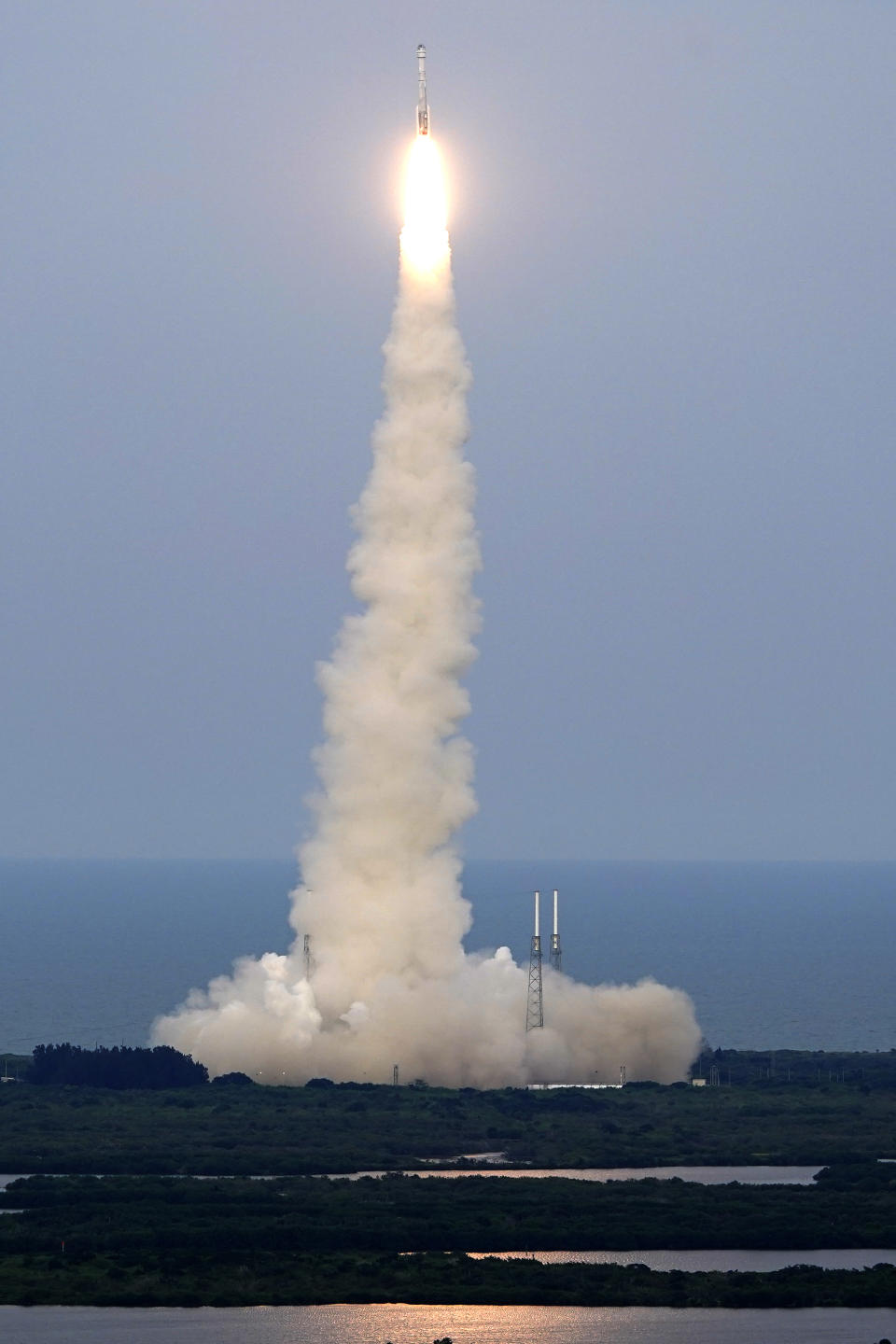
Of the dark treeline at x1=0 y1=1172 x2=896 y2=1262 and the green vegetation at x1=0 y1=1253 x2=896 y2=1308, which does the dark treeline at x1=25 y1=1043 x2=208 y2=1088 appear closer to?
the dark treeline at x1=0 y1=1172 x2=896 y2=1262

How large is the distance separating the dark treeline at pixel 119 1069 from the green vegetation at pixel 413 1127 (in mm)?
952

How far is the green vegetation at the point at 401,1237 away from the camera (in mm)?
64750

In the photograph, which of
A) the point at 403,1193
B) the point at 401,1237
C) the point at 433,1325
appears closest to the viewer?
the point at 433,1325

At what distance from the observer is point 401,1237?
2736 inches

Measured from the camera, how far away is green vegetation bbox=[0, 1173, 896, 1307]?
64.8 metres

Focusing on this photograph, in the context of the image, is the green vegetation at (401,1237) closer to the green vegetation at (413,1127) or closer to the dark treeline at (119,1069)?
the green vegetation at (413,1127)

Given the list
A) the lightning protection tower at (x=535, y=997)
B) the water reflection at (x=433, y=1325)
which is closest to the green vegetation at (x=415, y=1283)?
the water reflection at (x=433, y=1325)

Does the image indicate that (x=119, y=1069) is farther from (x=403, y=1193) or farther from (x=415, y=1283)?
(x=415, y=1283)

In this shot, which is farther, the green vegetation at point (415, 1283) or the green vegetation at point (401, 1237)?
the green vegetation at point (401, 1237)

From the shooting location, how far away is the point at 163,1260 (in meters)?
67.2

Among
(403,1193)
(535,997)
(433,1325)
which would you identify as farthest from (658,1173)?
(433,1325)

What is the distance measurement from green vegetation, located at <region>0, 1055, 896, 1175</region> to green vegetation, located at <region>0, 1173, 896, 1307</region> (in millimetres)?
3826

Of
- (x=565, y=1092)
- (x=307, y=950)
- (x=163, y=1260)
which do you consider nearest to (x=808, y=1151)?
(x=565, y=1092)

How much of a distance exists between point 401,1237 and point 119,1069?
27.7 meters
